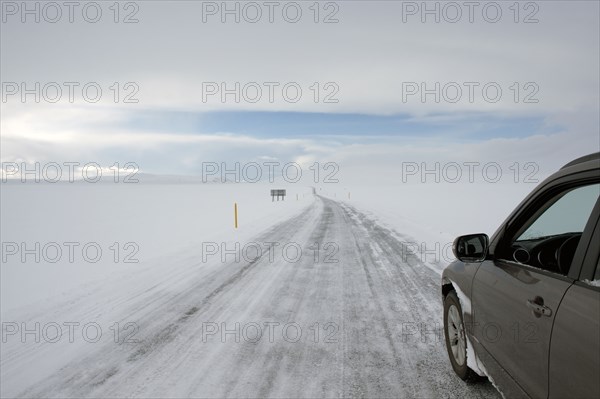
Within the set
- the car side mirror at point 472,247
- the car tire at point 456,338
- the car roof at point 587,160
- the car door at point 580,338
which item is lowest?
the car tire at point 456,338

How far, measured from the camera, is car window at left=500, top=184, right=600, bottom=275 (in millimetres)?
2133

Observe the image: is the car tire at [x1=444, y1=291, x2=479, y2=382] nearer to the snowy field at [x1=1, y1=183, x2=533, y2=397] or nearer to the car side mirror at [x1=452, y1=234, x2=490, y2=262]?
the snowy field at [x1=1, y1=183, x2=533, y2=397]

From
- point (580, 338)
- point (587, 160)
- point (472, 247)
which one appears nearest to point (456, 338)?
point (472, 247)

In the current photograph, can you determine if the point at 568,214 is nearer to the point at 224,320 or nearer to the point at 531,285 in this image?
the point at 531,285

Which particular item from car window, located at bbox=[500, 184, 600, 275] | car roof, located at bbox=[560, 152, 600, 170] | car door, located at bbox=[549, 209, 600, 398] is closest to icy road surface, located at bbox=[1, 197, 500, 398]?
car window, located at bbox=[500, 184, 600, 275]

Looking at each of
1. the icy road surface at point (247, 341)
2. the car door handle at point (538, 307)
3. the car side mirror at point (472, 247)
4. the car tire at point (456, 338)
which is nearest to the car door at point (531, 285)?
the car door handle at point (538, 307)

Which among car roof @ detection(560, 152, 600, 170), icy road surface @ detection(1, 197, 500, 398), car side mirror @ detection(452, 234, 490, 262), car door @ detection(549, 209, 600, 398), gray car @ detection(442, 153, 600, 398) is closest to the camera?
car door @ detection(549, 209, 600, 398)

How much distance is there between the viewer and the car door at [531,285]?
1983mm

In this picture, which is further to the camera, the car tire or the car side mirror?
the car tire

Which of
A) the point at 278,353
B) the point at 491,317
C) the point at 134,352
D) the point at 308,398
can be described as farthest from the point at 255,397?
the point at 491,317

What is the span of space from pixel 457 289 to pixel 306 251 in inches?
250

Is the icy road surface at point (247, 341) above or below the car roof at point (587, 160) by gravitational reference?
below

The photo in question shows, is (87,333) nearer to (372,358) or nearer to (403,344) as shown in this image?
(372,358)

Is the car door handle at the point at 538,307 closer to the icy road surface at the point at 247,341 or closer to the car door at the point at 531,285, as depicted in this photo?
the car door at the point at 531,285
